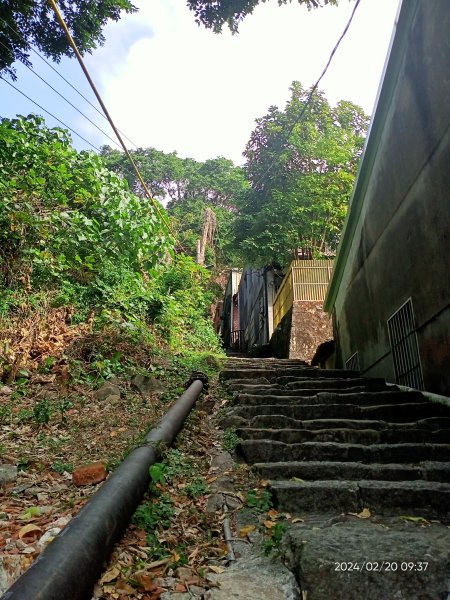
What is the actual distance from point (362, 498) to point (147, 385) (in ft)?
12.5

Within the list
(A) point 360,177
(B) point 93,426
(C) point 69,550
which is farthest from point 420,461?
(A) point 360,177

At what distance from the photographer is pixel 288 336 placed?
1424 cm

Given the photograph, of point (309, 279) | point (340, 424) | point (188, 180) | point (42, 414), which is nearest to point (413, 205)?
point (340, 424)

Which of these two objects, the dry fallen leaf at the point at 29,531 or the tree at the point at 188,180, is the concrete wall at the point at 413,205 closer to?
the dry fallen leaf at the point at 29,531

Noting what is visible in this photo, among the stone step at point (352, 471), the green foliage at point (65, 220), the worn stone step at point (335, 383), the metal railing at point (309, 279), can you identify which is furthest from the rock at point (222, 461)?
the metal railing at point (309, 279)

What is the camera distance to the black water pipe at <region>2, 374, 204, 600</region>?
53.8 inches

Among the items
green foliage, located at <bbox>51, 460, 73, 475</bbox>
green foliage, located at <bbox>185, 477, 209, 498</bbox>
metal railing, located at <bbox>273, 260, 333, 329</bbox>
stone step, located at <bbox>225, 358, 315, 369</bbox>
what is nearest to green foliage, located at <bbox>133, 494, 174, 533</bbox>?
green foliage, located at <bbox>185, 477, 209, 498</bbox>

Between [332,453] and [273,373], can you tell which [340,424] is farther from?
[273,373]

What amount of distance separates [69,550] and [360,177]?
24.1ft

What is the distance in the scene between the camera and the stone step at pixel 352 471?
9.89ft

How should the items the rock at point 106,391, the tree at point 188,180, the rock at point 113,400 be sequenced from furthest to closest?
the tree at point 188,180 → the rock at point 106,391 → the rock at point 113,400

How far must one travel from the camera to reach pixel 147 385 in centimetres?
588

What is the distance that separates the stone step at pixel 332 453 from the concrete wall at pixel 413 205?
4.77 ft

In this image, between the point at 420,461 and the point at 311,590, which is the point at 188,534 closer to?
the point at 311,590
